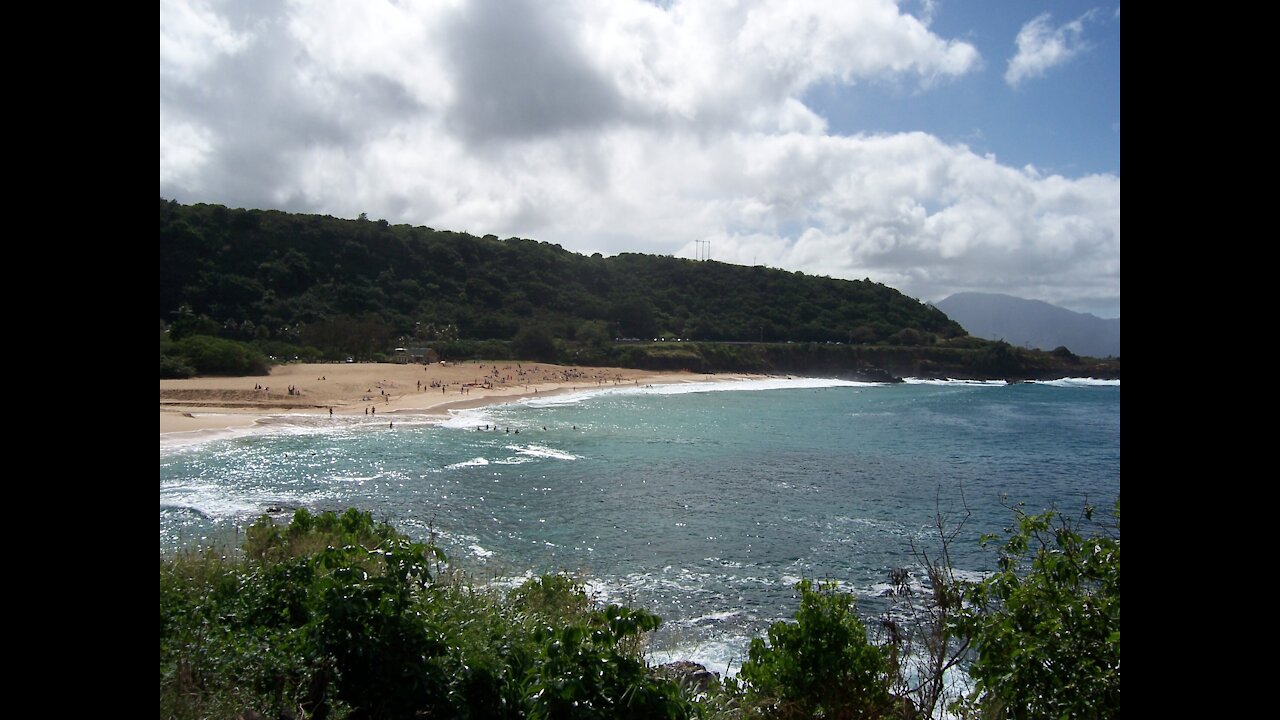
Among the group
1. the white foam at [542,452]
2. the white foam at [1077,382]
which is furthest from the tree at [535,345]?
the white foam at [1077,382]

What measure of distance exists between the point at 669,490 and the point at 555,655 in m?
15.1

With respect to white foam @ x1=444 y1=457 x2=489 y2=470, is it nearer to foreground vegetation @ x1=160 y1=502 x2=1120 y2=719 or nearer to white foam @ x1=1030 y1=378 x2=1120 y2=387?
foreground vegetation @ x1=160 y1=502 x2=1120 y2=719

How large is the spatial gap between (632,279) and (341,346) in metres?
40.5

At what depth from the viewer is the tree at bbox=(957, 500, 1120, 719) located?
3.36m

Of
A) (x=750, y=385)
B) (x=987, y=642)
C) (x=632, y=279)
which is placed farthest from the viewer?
(x=632, y=279)

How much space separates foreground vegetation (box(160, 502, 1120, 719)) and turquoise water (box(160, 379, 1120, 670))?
127 cm

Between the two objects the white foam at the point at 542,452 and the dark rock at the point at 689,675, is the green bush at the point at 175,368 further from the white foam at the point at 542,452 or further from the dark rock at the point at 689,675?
the dark rock at the point at 689,675

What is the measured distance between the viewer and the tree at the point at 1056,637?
3.36 metres

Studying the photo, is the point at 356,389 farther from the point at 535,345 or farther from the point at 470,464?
the point at 535,345

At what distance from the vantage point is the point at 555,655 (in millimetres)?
3549
